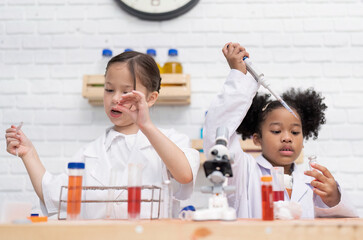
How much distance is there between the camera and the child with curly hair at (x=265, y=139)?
1.18 meters

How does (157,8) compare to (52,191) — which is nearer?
(52,191)

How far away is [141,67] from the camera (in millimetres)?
1387

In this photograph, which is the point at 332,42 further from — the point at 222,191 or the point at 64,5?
the point at 222,191

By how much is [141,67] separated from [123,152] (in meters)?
0.29

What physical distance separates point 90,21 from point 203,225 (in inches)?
72.4

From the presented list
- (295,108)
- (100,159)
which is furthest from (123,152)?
(295,108)

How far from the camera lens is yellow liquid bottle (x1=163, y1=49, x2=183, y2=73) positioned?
2.09m

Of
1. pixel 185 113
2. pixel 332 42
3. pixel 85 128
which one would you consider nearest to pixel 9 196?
pixel 85 128

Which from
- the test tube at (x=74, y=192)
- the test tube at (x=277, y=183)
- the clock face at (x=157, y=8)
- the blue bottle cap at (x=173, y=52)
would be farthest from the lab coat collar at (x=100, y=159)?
the clock face at (x=157, y=8)

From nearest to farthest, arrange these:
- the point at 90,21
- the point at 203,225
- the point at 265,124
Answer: the point at 203,225 < the point at 265,124 < the point at 90,21

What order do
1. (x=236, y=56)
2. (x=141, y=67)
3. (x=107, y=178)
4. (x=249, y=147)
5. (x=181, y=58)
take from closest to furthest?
1. (x=236, y=56)
2. (x=107, y=178)
3. (x=141, y=67)
4. (x=249, y=147)
5. (x=181, y=58)

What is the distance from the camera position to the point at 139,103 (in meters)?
1.03

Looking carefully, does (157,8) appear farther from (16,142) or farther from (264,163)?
(16,142)

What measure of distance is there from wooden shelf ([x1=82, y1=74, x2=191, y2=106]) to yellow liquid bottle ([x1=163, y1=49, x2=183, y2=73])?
0.28ft
